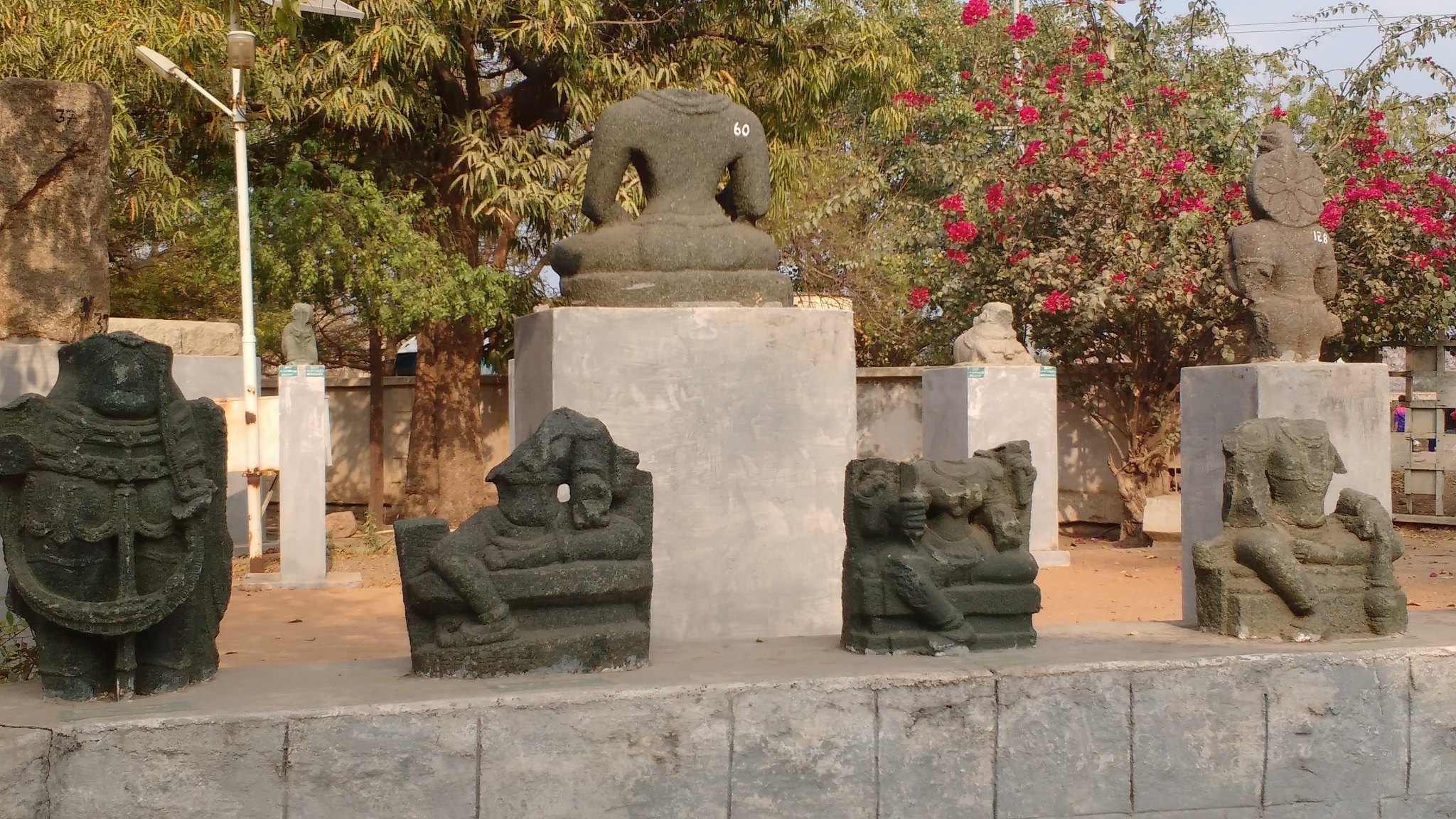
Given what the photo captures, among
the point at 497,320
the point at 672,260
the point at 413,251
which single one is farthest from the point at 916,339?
the point at 672,260

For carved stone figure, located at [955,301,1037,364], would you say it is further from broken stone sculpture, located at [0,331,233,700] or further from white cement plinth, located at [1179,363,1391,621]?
broken stone sculpture, located at [0,331,233,700]

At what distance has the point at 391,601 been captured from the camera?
9.20 metres

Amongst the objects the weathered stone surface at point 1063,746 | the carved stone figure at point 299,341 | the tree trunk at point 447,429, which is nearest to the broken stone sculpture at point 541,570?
the weathered stone surface at point 1063,746

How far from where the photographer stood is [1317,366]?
659cm

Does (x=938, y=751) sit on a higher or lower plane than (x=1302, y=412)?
lower

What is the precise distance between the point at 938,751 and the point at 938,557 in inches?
25.3

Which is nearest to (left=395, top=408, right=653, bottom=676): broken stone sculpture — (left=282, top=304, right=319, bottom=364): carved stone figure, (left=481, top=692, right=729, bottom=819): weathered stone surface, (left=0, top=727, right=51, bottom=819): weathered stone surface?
(left=481, top=692, right=729, bottom=819): weathered stone surface

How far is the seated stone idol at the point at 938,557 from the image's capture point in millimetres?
4262

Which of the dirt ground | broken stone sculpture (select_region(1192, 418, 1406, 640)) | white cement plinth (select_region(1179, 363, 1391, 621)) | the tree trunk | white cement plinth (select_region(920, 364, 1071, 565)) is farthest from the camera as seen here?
the tree trunk

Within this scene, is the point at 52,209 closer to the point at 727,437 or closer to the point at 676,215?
the point at 676,215

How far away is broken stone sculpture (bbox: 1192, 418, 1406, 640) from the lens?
4.59m

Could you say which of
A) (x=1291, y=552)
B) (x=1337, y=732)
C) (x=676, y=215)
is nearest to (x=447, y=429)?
(x=676, y=215)

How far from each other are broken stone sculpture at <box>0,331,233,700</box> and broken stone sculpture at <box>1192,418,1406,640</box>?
326 cm

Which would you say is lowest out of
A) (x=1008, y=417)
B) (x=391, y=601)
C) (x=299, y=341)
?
(x=391, y=601)
